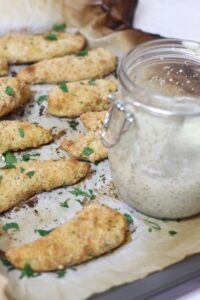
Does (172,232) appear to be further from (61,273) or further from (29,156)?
(29,156)

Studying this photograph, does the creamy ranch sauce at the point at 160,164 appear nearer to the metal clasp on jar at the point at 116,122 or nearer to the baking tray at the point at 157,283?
the metal clasp on jar at the point at 116,122

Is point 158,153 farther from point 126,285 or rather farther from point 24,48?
point 24,48

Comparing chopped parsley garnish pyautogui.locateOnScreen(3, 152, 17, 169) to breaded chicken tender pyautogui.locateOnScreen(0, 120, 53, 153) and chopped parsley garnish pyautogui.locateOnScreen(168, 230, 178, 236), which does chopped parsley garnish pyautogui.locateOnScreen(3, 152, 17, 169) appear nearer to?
breaded chicken tender pyautogui.locateOnScreen(0, 120, 53, 153)

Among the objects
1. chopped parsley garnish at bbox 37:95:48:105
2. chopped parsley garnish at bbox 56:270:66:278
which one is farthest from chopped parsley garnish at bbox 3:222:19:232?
chopped parsley garnish at bbox 37:95:48:105

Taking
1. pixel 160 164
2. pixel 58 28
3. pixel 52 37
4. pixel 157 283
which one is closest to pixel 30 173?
pixel 160 164

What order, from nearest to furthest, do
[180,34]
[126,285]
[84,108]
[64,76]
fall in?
1. [126,285]
2. [84,108]
3. [64,76]
4. [180,34]

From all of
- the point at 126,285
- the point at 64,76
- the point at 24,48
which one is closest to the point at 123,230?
the point at 126,285
